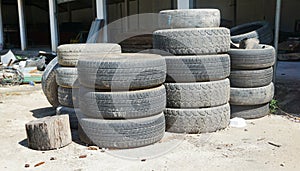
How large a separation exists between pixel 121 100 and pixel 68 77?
1230 mm

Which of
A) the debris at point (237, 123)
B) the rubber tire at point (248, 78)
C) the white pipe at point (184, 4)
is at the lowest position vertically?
the debris at point (237, 123)

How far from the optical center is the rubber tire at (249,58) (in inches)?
171

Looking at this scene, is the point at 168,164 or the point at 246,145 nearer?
the point at 168,164

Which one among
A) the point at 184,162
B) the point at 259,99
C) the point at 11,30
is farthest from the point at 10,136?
the point at 11,30

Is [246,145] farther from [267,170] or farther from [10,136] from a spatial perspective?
[10,136]

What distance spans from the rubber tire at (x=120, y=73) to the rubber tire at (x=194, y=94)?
0.49 meters

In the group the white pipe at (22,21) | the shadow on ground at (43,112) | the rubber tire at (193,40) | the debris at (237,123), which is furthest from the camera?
the white pipe at (22,21)

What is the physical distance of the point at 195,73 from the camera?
3.85 metres

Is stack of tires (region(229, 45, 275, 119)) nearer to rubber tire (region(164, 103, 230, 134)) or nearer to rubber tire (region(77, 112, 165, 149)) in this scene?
rubber tire (region(164, 103, 230, 134))

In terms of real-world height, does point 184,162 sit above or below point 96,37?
below

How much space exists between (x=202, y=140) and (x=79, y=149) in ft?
4.94

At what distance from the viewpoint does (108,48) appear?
4258mm

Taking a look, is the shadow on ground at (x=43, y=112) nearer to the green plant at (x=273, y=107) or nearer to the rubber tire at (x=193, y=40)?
the rubber tire at (x=193, y=40)

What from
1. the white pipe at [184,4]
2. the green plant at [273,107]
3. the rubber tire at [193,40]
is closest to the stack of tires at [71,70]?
the rubber tire at [193,40]
